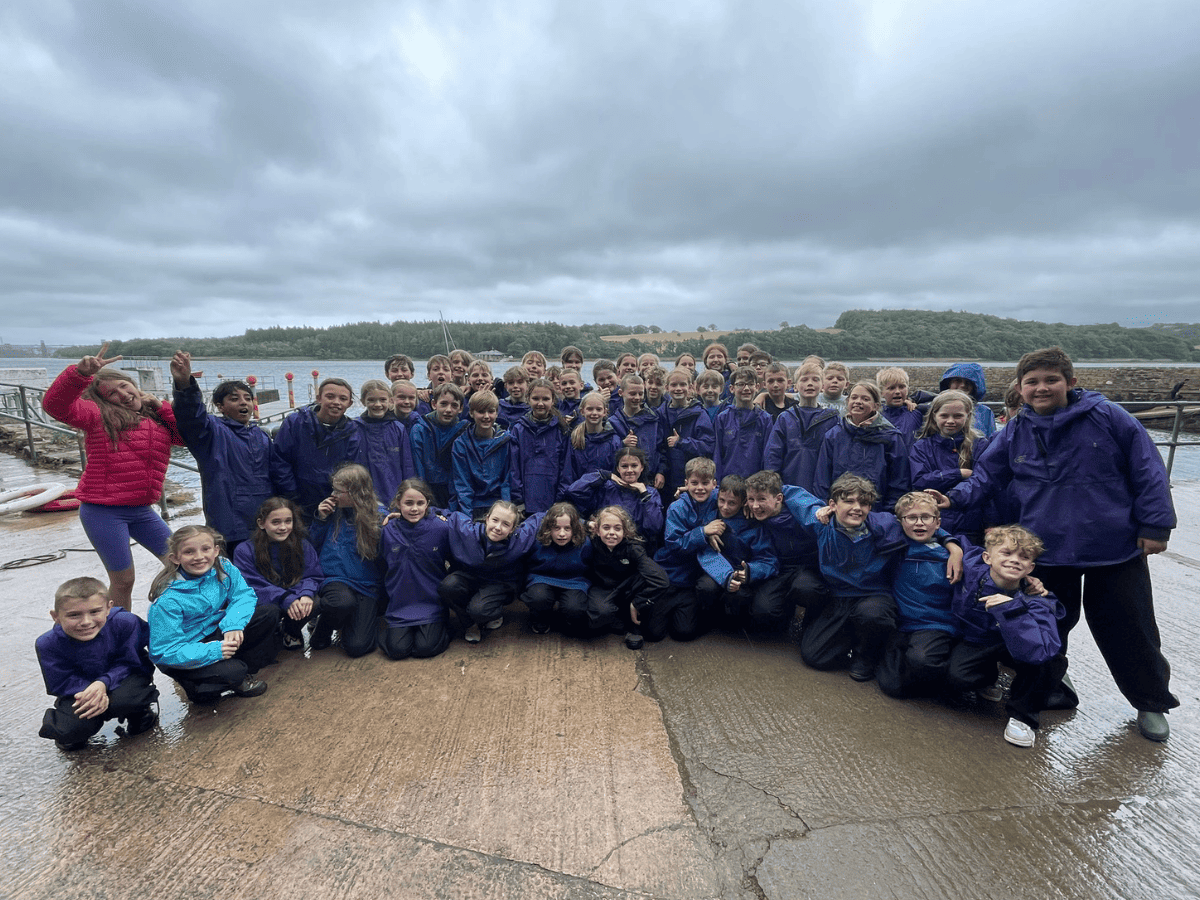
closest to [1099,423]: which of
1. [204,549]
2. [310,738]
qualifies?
[310,738]

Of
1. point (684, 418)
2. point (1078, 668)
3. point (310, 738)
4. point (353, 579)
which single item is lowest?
Result: point (1078, 668)

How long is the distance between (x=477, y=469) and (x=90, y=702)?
2341 millimetres

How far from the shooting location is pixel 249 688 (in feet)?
9.43

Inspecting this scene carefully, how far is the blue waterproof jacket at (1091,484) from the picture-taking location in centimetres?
249

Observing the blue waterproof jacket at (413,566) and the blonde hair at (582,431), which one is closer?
the blue waterproof jacket at (413,566)

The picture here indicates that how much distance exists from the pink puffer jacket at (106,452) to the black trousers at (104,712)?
1.24 meters

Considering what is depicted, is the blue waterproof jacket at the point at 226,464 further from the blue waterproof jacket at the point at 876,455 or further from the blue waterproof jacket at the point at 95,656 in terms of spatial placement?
the blue waterproof jacket at the point at 876,455

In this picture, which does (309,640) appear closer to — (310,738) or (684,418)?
(310,738)

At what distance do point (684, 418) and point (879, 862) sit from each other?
3.20 meters

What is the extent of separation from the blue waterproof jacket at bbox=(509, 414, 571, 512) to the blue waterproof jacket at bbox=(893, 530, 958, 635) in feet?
7.78

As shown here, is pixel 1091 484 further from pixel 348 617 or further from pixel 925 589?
pixel 348 617

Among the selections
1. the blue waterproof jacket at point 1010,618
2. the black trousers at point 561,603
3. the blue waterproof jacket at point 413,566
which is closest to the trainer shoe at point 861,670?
the blue waterproof jacket at point 1010,618

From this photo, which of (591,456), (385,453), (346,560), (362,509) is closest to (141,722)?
(346,560)

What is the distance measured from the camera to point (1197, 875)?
6.12ft
